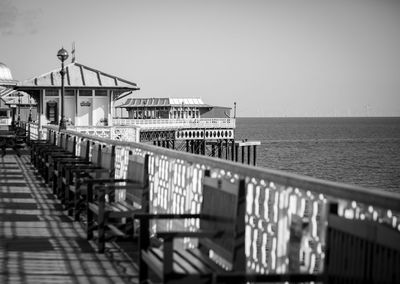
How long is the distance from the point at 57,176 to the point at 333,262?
8.91m

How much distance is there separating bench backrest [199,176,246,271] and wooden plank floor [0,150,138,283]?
1.35 metres

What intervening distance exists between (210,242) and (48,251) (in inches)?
117

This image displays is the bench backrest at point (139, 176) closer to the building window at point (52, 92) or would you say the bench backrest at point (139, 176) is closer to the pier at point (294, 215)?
the pier at point (294, 215)

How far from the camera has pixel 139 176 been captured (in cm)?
689

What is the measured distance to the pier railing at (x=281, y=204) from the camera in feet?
11.4

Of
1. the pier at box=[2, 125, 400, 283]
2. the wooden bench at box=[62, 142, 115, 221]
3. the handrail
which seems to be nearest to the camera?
the pier at box=[2, 125, 400, 283]

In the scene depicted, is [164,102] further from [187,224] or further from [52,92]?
[187,224]

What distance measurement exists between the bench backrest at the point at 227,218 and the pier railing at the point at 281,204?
0.22 meters

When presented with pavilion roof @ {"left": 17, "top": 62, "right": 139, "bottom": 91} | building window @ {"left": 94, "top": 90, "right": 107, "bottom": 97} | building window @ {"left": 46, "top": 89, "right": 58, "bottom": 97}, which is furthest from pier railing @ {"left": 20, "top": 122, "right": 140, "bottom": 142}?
building window @ {"left": 46, "top": 89, "right": 58, "bottom": 97}

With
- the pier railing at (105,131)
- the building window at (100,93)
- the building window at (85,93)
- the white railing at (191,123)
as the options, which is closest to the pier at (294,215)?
the pier railing at (105,131)

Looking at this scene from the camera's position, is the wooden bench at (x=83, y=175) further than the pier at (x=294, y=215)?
Yes

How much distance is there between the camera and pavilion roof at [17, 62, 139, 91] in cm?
3916

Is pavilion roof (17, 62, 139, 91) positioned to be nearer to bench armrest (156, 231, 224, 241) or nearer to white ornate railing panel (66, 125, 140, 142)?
white ornate railing panel (66, 125, 140, 142)

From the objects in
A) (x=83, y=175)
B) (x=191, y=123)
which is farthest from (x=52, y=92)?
(x=191, y=123)
